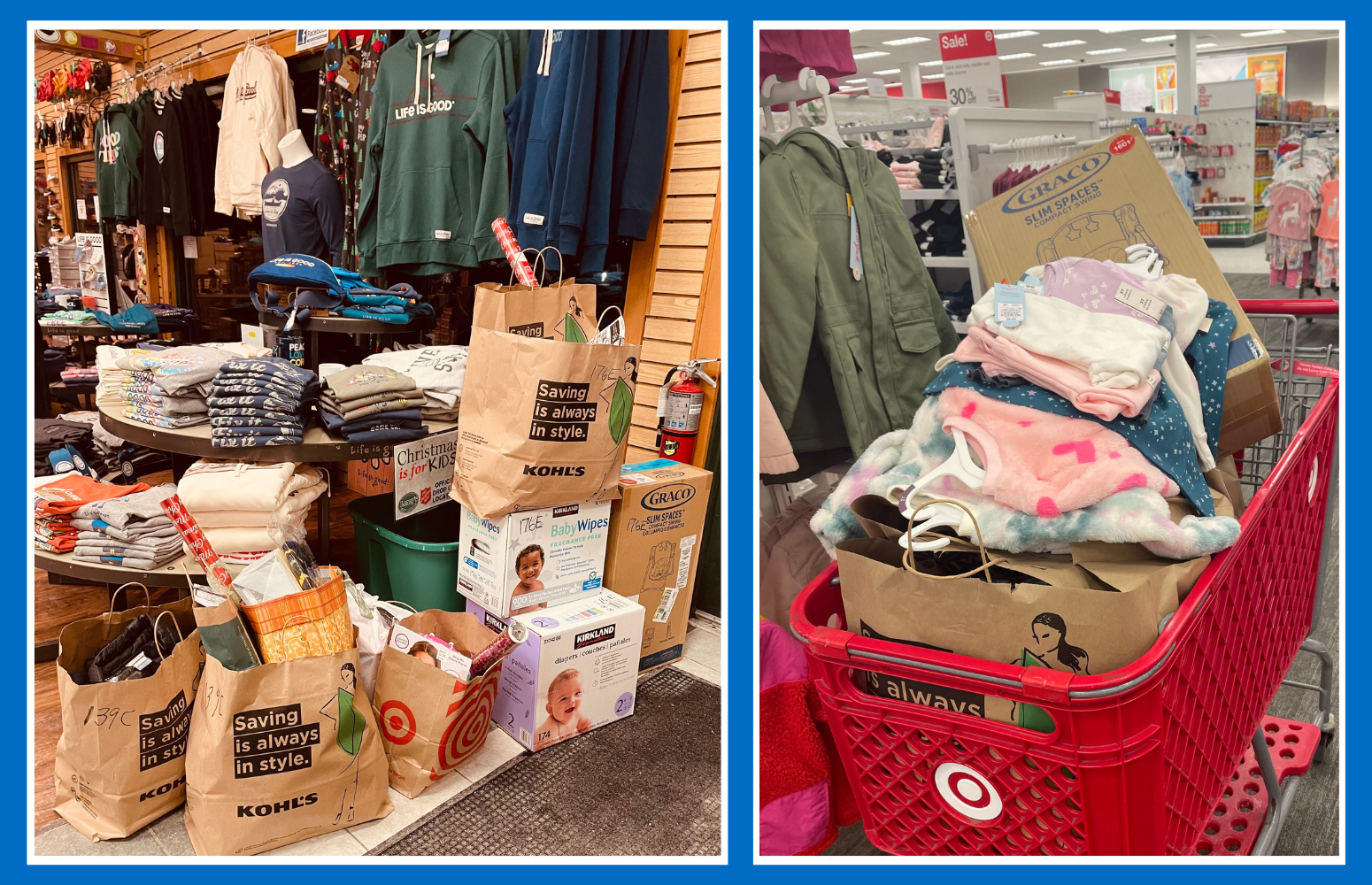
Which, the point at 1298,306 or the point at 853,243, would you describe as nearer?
the point at 853,243

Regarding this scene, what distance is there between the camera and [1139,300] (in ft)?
4.92

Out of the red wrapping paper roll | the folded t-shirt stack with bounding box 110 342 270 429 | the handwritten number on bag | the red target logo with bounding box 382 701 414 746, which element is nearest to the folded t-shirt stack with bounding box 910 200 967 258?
the red wrapping paper roll

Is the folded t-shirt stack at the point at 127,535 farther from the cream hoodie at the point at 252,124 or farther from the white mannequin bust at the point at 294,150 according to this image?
the cream hoodie at the point at 252,124

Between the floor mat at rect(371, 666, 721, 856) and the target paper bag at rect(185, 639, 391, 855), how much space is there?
0.64 ft

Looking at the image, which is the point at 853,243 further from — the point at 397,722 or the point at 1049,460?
the point at 397,722

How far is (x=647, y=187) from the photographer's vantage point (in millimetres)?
3150

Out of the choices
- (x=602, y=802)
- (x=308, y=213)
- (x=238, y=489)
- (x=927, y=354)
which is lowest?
(x=602, y=802)

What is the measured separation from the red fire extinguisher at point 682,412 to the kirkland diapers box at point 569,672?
0.69 m

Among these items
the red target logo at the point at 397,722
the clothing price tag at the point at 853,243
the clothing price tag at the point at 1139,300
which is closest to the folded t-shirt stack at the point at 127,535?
the red target logo at the point at 397,722

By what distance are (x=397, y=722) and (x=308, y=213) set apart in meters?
2.97

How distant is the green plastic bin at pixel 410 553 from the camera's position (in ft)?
8.73

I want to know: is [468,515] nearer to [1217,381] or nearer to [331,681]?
[331,681]

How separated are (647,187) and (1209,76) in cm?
824

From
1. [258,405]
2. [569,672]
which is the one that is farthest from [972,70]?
[258,405]
